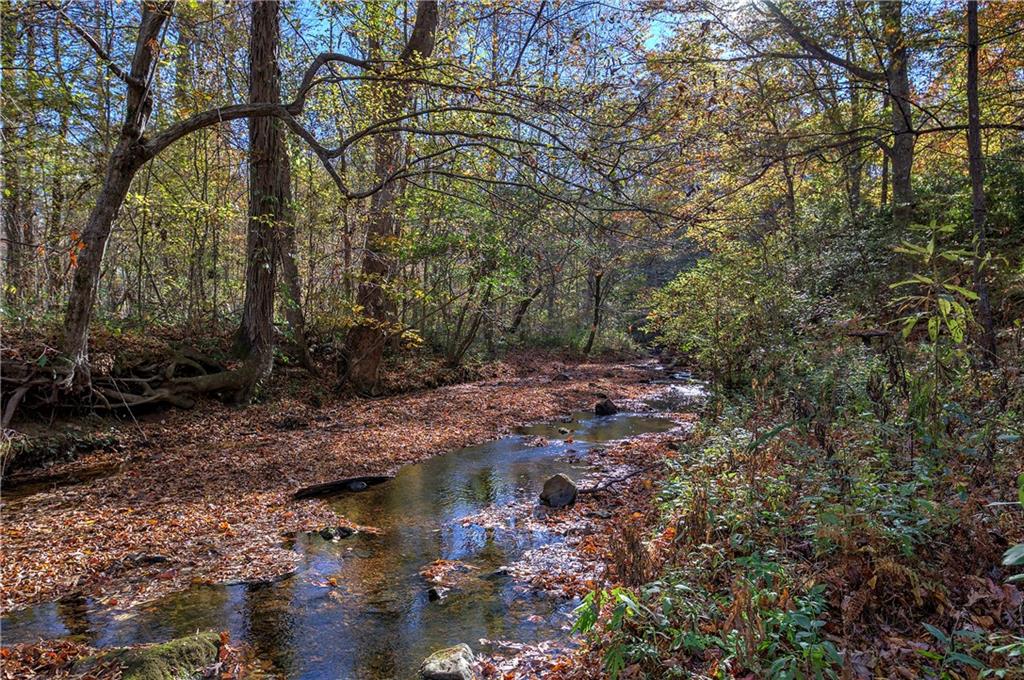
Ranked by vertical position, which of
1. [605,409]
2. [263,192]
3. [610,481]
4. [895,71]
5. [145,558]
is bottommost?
[610,481]

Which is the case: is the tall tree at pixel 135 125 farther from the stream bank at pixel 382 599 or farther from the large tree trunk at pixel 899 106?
the large tree trunk at pixel 899 106

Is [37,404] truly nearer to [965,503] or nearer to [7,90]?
[7,90]

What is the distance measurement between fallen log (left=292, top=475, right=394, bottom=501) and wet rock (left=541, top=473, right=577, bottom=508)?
259 cm

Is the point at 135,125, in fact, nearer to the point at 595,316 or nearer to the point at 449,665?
the point at 449,665

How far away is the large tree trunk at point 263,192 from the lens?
995cm

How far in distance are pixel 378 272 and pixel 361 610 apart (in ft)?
31.1

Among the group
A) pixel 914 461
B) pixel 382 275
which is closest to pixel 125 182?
pixel 382 275

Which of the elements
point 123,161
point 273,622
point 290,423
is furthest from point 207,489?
point 123,161

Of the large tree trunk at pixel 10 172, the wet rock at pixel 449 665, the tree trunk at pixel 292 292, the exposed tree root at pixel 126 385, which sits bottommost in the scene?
the wet rock at pixel 449 665

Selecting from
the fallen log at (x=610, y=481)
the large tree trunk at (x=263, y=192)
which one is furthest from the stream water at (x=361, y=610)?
the large tree trunk at (x=263, y=192)

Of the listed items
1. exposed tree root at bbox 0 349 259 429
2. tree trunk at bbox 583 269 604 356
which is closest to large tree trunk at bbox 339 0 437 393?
exposed tree root at bbox 0 349 259 429

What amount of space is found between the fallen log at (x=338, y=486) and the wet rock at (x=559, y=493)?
259 cm

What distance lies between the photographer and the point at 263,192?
10562mm

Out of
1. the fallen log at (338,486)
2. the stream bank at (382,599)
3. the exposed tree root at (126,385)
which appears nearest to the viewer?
the stream bank at (382,599)
